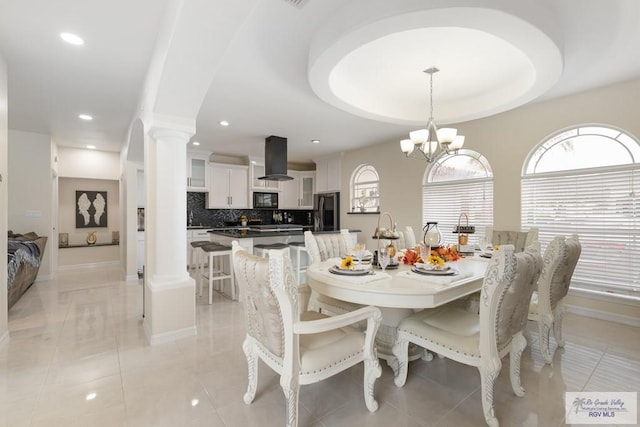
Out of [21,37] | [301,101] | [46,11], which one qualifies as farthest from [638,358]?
[21,37]

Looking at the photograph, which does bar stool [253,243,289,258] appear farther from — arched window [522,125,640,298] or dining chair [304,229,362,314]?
arched window [522,125,640,298]

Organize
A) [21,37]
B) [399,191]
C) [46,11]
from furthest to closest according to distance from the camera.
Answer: [399,191] → [21,37] → [46,11]

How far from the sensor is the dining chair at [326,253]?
236 centimetres

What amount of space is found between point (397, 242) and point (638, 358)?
226 cm

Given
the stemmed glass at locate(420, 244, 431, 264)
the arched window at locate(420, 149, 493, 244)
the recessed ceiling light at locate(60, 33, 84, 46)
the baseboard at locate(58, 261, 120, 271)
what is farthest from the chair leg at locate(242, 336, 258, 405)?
the baseboard at locate(58, 261, 120, 271)

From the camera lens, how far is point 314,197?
731 cm

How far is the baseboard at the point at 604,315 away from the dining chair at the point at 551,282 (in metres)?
1.52

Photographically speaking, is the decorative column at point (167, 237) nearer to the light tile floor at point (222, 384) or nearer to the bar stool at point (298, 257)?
the light tile floor at point (222, 384)

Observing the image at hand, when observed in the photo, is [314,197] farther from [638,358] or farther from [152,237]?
[638,358]

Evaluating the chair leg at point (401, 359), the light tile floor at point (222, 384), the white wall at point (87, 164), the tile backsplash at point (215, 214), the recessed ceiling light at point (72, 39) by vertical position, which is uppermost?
the recessed ceiling light at point (72, 39)

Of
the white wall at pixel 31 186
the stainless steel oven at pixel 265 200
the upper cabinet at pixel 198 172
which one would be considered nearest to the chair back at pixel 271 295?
the upper cabinet at pixel 198 172

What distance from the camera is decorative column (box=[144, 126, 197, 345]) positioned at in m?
2.68

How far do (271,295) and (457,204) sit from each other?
12.9 feet

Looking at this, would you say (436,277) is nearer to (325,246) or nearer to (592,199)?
(325,246)
